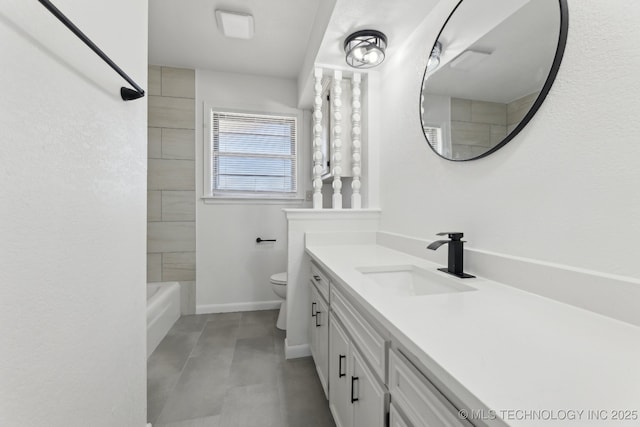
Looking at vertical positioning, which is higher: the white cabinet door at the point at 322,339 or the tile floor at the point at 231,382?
the white cabinet door at the point at 322,339

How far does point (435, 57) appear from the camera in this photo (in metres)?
1.31

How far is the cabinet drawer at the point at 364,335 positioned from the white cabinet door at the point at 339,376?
8cm

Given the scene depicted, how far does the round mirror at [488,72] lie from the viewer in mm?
826

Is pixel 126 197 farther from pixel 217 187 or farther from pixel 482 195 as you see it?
pixel 217 187

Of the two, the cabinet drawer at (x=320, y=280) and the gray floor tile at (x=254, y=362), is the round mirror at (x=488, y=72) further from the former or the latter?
the gray floor tile at (x=254, y=362)

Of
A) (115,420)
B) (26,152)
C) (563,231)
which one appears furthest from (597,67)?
(115,420)

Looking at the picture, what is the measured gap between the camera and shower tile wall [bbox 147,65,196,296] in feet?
8.56

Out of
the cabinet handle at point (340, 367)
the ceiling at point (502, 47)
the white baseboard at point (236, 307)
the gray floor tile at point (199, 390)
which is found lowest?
the gray floor tile at point (199, 390)

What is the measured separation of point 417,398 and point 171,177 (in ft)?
9.11

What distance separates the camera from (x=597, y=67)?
696 mm

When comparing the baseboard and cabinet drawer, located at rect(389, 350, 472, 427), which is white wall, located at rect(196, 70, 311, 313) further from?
cabinet drawer, located at rect(389, 350, 472, 427)

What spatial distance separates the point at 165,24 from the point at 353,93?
1.56 meters

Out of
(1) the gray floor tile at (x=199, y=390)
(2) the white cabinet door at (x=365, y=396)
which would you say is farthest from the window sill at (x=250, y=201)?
(2) the white cabinet door at (x=365, y=396)

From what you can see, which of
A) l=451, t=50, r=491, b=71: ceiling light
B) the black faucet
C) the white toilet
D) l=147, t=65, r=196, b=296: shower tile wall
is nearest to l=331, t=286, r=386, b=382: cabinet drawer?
the black faucet
